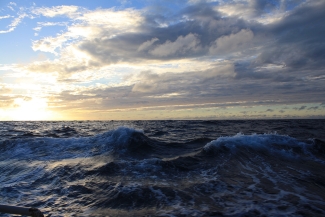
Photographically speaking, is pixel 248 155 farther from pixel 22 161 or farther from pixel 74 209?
pixel 22 161

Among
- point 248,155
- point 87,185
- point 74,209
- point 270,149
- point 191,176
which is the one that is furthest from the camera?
point 270,149

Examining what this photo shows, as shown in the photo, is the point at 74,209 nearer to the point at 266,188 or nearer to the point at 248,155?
the point at 266,188

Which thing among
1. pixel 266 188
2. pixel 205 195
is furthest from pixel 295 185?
pixel 205 195

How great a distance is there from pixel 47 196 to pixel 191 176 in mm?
5113

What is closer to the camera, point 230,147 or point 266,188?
point 266,188

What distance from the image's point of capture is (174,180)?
8195mm

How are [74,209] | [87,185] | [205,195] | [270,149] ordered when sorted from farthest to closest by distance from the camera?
[270,149] < [87,185] < [205,195] < [74,209]

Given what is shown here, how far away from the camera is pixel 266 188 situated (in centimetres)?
725

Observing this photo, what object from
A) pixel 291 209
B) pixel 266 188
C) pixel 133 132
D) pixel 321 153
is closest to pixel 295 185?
pixel 266 188

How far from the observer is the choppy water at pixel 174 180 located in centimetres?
587

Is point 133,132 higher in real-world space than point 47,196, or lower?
higher

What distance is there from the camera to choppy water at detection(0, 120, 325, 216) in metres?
5.87

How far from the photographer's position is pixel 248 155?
11859 mm

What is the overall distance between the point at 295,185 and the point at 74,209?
7160 mm
